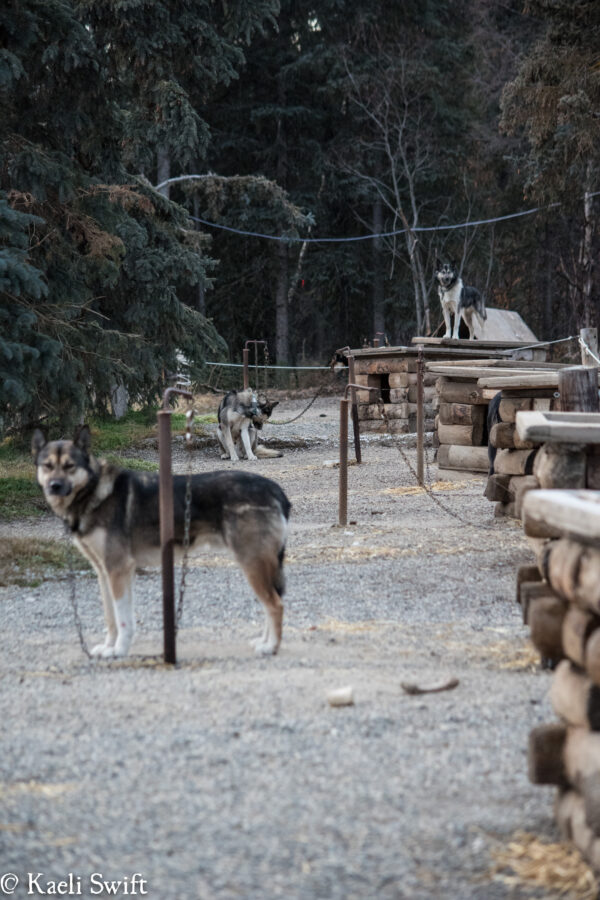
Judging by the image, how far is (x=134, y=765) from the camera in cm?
393

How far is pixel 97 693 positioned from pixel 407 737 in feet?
5.36

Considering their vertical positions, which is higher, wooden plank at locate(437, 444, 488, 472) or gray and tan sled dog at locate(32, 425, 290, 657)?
gray and tan sled dog at locate(32, 425, 290, 657)

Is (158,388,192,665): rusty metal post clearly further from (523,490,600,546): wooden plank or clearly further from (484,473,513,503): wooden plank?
(484,473,513,503): wooden plank

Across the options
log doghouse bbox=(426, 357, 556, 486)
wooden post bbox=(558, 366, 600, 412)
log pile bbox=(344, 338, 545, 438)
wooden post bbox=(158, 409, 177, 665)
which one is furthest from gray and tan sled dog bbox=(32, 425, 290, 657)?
log pile bbox=(344, 338, 545, 438)

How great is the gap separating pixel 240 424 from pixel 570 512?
47.9 feet

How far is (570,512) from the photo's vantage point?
3125 mm

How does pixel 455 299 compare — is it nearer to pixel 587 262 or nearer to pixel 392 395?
pixel 392 395

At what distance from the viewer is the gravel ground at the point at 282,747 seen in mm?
3053

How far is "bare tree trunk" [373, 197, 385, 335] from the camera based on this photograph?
35594mm

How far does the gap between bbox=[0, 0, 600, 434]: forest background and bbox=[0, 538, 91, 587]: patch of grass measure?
2.86 meters

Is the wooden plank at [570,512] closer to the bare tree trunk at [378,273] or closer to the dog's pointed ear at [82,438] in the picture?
the dog's pointed ear at [82,438]

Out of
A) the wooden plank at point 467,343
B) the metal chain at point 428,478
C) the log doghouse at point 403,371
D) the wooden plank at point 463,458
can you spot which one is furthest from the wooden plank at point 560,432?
the wooden plank at point 467,343

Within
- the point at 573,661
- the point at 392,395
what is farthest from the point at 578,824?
the point at 392,395

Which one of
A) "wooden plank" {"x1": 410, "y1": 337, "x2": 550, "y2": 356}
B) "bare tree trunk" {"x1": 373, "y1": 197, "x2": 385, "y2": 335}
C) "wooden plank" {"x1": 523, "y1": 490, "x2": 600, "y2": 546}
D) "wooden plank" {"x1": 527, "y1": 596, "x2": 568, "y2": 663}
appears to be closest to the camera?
"wooden plank" {"x1": 523, "y1": 490, "x2": 600, "y2": 546}
